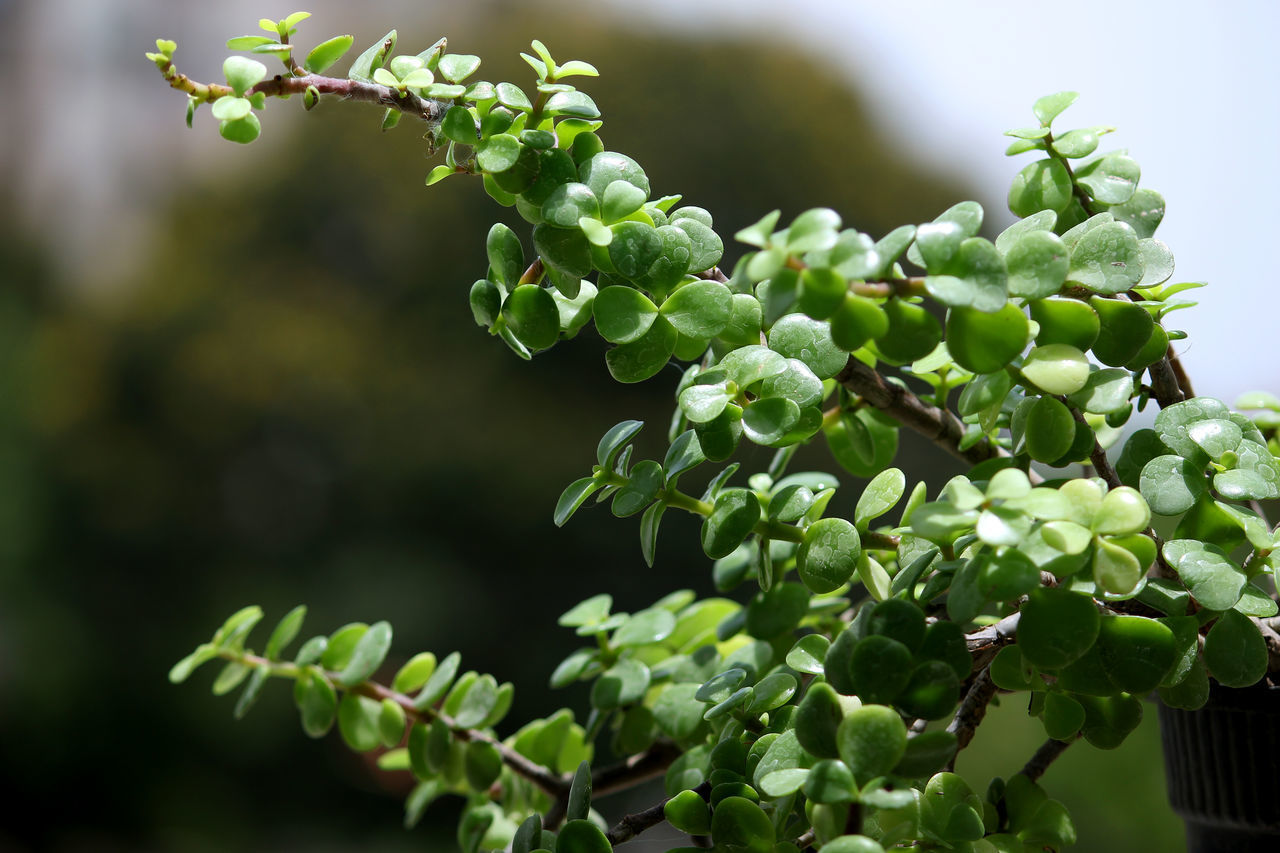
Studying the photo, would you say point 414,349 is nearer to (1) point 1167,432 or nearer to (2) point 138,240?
(2) point 138,240

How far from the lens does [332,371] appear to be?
→ 8.28ft

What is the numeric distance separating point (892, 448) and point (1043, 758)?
0.10m

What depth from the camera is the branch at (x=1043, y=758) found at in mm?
267

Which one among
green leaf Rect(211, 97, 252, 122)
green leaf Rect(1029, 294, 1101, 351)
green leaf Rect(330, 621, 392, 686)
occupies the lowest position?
green leaf Rect(330, 621, 392, 686)

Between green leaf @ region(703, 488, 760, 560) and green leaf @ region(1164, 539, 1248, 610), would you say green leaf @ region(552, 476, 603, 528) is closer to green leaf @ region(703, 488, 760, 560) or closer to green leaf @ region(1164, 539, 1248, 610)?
green leaf @ region(703, 488, 760, 560)

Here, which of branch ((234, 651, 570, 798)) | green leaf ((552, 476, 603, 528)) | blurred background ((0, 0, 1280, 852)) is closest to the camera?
green leaf ((552, 476, 603, 528))

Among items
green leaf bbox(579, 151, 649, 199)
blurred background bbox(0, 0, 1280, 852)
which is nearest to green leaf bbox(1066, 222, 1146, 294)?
green leaf bbox(579, 151, 649, 199)

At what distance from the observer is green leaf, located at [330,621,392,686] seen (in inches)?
13.7

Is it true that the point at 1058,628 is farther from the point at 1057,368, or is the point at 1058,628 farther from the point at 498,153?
the point at 498,153

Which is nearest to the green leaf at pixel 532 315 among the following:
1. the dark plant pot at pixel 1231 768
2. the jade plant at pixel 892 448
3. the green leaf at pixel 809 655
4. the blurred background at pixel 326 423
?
the jade plant at pixel 892 448

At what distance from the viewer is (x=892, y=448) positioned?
32 cm

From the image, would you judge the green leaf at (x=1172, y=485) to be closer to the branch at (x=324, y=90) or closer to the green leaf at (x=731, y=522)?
the green leaf at (x=731, y=522)

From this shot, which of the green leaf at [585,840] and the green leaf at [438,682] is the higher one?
the green leaf at [585,840]

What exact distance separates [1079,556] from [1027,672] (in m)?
0.05
